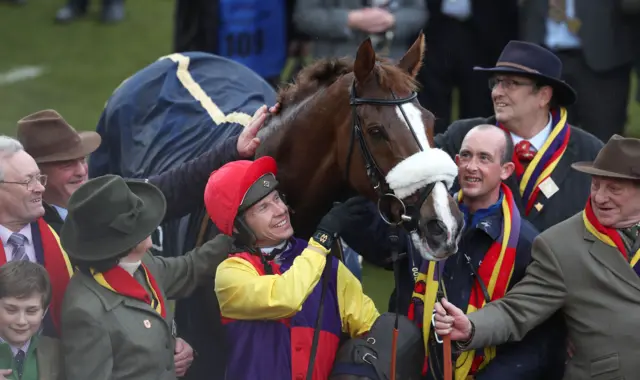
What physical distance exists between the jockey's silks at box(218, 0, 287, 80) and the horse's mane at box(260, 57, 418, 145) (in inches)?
127

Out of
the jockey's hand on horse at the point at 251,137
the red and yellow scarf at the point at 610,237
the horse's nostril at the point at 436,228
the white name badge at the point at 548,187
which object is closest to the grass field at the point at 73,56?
the white name badge at the point at 548,187

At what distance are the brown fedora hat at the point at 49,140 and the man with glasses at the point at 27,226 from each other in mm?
423

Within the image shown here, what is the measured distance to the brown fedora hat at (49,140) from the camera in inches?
208

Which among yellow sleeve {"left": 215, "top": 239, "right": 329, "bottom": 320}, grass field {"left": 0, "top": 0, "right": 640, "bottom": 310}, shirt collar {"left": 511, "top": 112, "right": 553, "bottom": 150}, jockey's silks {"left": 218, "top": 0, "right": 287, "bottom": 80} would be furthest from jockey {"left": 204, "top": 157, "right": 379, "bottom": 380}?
grass field {"left": 0, "top": 0, "right": 640, "bottom": 310}

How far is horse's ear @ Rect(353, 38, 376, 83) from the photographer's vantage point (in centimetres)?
463

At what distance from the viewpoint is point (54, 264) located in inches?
188

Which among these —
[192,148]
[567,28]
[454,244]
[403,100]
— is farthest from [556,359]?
[567,28]

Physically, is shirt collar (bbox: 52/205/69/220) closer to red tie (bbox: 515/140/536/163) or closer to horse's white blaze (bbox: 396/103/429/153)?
horse's white blaze (bbox: 396/103/429/153)

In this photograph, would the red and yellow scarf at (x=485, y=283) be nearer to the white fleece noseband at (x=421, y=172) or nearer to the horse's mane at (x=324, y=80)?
the white fleece noseband at (x=421, y=172)

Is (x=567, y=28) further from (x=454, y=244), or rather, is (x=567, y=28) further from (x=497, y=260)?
(x=454, y=244)

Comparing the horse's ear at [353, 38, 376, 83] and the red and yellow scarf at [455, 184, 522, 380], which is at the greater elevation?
the horse's ear at [353, 38, 376, 83]

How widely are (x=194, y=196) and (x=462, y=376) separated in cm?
138

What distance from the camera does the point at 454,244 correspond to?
4.39 metres

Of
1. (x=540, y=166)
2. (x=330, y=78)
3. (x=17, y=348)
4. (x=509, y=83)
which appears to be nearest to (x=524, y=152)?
(x=540, y=166)
